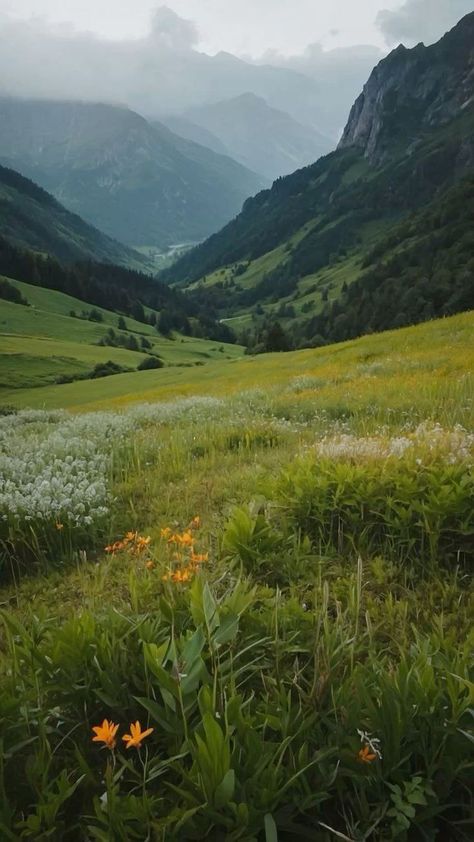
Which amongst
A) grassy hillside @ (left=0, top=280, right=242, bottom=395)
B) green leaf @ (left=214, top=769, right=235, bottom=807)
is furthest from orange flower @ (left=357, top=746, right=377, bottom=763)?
grassy hillside @ (left=0, top=280, right=242, bottom=395)

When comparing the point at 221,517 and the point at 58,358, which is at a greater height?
the point at 58,358

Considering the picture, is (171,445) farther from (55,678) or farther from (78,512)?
(55,678)

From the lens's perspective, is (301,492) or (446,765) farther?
(301,492)

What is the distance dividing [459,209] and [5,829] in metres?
201

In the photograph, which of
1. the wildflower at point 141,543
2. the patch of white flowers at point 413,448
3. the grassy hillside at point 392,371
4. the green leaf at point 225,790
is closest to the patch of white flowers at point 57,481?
the wildflower at point 141,543

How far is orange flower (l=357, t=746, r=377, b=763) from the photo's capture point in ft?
6.35

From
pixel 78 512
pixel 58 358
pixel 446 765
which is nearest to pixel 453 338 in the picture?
pixel 78 512

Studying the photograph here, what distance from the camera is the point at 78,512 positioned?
5238mm

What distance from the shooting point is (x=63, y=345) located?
11881 cm

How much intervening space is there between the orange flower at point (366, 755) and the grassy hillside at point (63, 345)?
90.1 m

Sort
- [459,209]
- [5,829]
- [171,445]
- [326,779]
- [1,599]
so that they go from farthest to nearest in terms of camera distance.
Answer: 1. [459,209]
2. [171,445]
3. [1,599]
4. [326,779]
5. [5,829]

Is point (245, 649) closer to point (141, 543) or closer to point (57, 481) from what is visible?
point (141, 543)

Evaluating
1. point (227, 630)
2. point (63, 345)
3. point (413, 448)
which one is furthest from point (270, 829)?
point (63, 345)

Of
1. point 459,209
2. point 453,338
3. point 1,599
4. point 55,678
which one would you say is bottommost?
point 1,599
